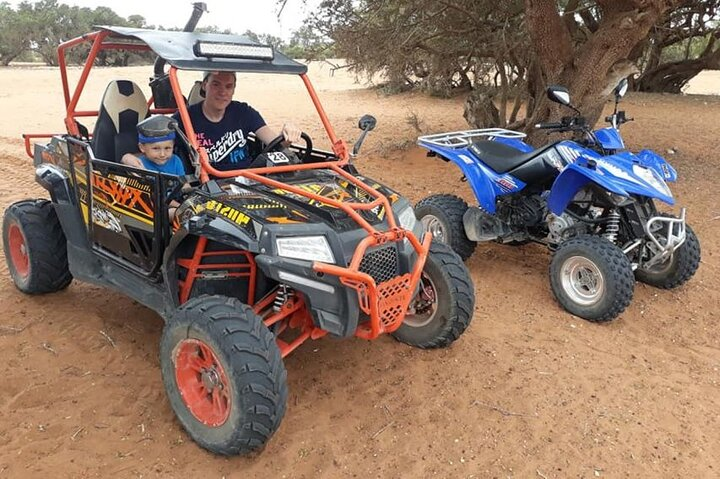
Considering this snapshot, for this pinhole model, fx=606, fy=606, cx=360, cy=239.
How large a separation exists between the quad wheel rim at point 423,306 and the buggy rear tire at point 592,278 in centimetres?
128

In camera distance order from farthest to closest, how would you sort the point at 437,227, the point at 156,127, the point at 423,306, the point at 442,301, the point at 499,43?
the point at 499,43 → the point at 437,227 → the point at 423,306 → the point at 442,301 → the point at 156,127

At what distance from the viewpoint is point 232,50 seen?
3.21 metres

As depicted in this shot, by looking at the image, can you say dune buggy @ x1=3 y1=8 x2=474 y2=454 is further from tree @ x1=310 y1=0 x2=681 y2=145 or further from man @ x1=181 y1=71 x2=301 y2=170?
tree @ x1=310 y1=0 x2=681 y2=145

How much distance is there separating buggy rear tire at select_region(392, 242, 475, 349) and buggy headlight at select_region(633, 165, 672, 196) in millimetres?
1609

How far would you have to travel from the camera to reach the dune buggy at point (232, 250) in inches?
104

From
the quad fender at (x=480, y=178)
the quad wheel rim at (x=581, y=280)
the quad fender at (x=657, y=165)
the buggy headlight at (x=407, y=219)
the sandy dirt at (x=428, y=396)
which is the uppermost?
the quad fender at (x=657, y=165)

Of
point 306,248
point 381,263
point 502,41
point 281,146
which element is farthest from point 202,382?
point 502,41

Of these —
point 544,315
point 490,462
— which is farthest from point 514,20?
point 490,462

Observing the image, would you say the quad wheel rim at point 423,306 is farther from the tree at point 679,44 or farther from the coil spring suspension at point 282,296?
the tree at point 679,44

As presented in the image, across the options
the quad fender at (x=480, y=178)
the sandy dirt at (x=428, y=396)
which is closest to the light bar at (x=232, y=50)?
the sandy dirt at (x=428, y=396)

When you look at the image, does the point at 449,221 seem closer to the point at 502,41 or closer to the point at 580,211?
the point at 580,211

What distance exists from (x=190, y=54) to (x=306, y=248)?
128cm

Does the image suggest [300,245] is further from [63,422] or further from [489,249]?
[489,249]

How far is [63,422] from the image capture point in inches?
117
